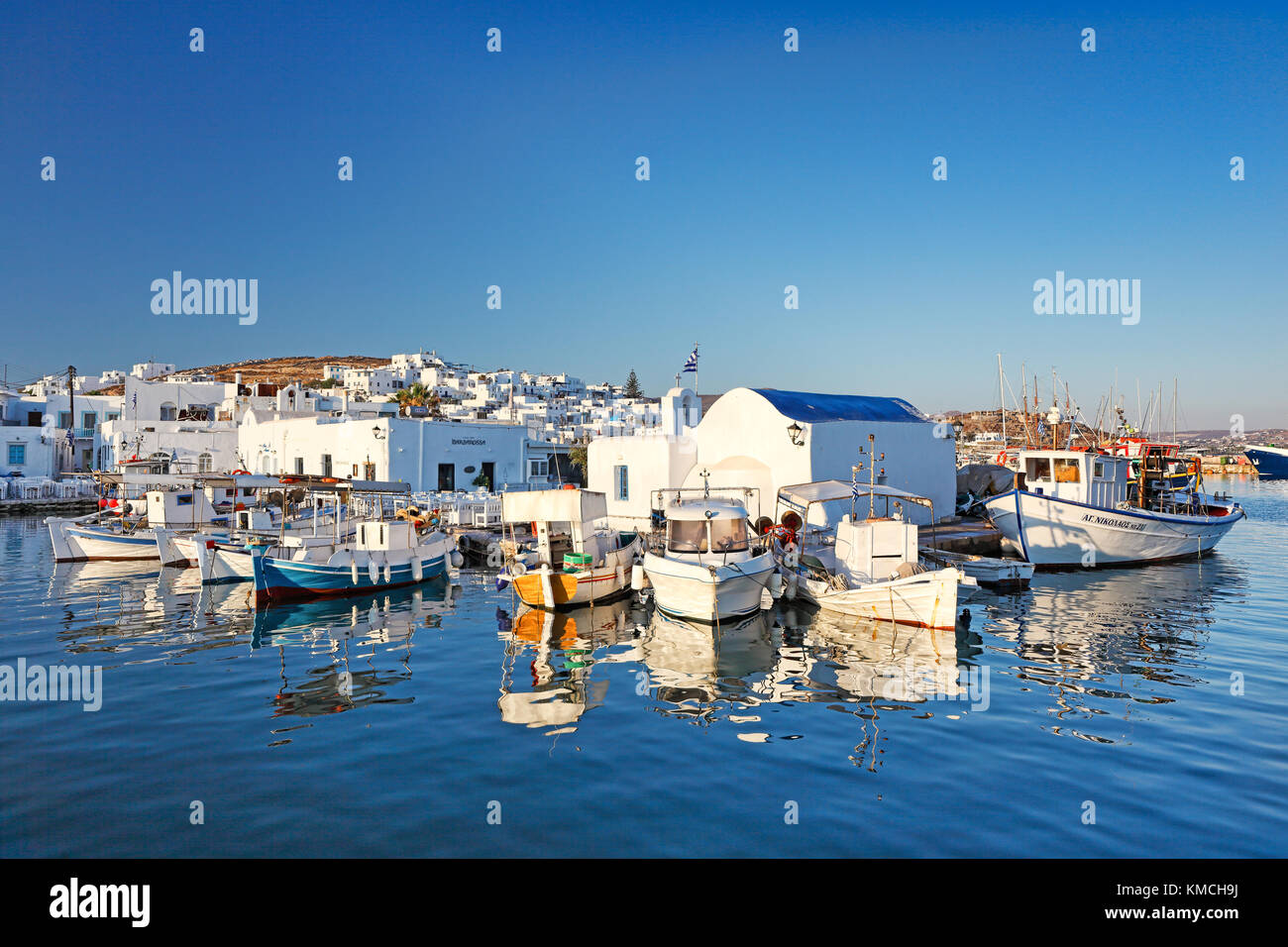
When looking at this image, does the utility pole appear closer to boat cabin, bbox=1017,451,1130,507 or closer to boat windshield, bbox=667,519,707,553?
boat windshield, bbox=667,519,707,553

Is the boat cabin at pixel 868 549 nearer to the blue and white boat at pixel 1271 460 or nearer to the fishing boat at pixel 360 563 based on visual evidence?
the fishing boat at pixel 360 563

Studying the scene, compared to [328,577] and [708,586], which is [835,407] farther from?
[328,577]

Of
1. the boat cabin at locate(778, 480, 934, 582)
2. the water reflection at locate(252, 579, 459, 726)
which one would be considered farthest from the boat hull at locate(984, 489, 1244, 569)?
the water reflection at locate(252, 579, 459, 726)

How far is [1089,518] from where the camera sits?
32.1m

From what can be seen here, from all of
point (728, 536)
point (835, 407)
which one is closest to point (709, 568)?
point (728, 536)

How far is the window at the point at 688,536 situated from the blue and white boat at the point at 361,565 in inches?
410

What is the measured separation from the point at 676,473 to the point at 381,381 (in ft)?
384

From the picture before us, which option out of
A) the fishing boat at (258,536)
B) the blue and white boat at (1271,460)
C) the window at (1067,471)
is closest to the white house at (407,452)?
the fishing boat at (258,536)

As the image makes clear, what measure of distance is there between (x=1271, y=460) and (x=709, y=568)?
513 feet

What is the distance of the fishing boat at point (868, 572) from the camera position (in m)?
20.0
